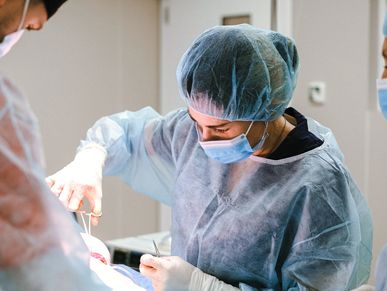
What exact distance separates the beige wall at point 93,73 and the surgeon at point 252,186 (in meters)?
0.98

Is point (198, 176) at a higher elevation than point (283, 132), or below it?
below

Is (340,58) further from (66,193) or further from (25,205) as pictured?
(25,205)

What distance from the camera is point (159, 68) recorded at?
317 centimetres

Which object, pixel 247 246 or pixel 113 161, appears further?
pixel 113 161

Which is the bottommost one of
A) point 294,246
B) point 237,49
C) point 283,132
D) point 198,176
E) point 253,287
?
point 253,287

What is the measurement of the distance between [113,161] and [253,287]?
55 cm

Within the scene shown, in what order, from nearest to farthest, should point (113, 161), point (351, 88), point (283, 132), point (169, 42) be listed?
point (283, 132)
point (113, 161)
point (351, 88)
point (169, 42)

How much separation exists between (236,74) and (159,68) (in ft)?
6.23

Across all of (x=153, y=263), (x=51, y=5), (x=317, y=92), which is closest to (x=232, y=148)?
(x=153, y=263)

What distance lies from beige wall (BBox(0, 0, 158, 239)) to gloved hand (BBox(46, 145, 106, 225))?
2.75ft

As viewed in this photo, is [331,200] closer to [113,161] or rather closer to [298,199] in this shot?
[298,199]

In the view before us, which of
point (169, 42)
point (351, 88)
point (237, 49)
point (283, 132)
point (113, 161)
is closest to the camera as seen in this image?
point (237, 49)

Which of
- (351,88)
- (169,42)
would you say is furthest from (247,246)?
(169,42)

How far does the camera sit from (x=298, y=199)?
53.1 inches
